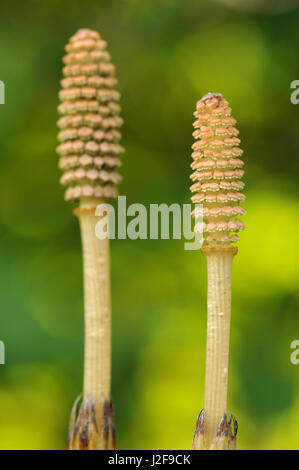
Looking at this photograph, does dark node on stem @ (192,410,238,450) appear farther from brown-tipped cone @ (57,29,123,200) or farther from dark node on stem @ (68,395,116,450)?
brown-tipped cone @ (57,29,123,200)

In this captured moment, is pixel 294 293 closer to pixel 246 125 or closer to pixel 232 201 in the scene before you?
pixel 246 125

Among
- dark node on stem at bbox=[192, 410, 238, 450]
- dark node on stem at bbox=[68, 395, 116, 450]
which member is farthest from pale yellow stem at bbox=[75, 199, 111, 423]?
dark node on stem at bbox=[192, 410, 238, 450]

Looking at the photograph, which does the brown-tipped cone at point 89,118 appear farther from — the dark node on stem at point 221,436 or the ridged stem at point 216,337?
the dark node on stem at point 221,436

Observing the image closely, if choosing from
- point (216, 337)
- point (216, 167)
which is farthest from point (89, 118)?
point (216, 337)

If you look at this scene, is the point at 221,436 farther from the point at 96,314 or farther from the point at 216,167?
the point at 216,167

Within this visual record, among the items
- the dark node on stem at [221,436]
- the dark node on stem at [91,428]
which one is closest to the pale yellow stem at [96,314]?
the dark node on stem at [91,428]
